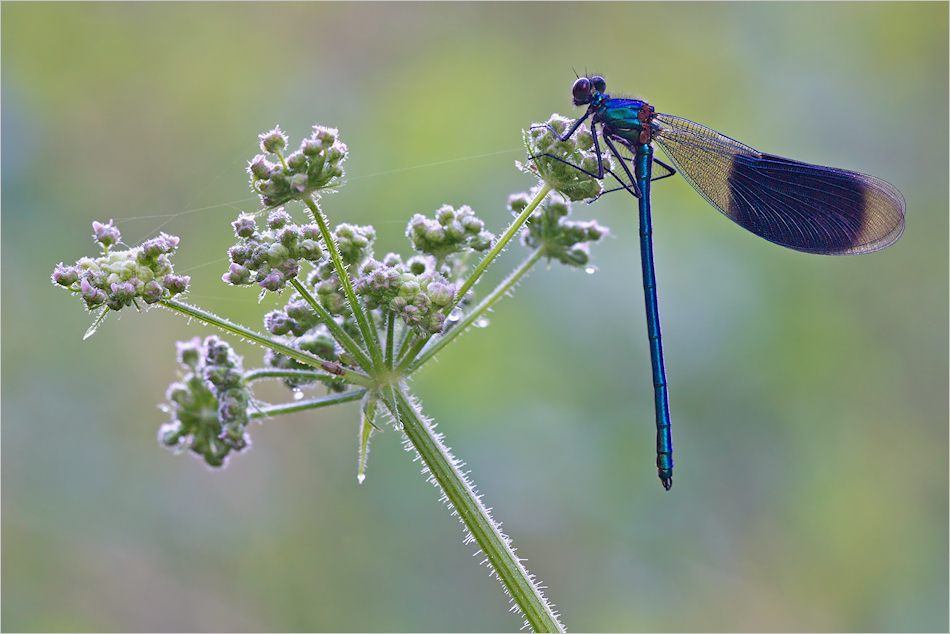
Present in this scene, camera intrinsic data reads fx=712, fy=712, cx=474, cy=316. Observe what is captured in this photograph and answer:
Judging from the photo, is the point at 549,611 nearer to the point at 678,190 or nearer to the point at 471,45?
the point at 678,190

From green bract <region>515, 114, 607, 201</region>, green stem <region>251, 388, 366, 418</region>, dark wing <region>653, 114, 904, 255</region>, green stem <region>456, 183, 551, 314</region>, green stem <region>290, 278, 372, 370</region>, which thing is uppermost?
dark wing <region>653, 114, 904, 255</region>

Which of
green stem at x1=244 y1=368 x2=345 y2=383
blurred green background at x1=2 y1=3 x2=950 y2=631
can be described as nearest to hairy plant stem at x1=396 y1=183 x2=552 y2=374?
green stem at x1=244 y1=368 x2=345 y2=383

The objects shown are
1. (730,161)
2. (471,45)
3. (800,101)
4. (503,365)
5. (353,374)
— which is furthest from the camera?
(471,45)

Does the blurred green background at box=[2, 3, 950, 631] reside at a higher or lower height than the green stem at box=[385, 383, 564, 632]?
higher

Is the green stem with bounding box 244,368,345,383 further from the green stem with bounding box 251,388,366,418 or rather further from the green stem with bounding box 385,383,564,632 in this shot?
the green stem with bounding box 385,383,564,632

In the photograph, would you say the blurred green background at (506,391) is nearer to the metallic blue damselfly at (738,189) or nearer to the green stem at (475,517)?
the metallic blue damselfly at (738,189)

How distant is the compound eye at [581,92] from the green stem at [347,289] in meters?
1.62

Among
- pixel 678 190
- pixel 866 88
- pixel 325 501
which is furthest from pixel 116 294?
pixel 866 88

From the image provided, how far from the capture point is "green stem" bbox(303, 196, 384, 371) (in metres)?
2.29

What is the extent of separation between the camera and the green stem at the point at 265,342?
2291 millimetres

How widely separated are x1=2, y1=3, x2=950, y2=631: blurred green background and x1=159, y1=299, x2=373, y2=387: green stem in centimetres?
248

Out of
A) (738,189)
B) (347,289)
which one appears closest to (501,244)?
(347,289)

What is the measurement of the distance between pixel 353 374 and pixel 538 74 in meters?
5.33

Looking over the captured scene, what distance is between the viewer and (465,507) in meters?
2.26
